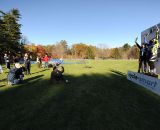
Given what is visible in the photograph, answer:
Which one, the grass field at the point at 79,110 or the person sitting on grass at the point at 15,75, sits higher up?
the person sitting on grass at the point at 15,75

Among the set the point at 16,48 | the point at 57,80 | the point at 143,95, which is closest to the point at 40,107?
the point at 143,95

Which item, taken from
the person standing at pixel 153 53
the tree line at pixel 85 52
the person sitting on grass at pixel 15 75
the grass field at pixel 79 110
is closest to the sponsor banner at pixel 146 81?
the grass field at pixel 79 110

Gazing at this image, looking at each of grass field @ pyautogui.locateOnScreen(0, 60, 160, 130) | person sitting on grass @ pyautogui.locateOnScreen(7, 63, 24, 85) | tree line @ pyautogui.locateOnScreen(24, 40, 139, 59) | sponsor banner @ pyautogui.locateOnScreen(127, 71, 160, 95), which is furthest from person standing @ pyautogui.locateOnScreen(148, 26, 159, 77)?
tree line @ pyautogui.locateOnScreen(24, 40, 139, 59)

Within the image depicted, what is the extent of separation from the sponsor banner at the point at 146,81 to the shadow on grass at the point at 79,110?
1.52ft

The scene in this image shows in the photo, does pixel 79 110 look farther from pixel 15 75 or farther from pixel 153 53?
pixel 153 53

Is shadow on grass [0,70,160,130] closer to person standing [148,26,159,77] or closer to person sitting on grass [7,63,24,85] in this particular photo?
person sitting on grass [7,63,24,85]

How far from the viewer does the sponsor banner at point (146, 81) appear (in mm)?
11799

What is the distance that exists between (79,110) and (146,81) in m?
6.37

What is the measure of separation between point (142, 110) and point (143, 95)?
2913 millimetres

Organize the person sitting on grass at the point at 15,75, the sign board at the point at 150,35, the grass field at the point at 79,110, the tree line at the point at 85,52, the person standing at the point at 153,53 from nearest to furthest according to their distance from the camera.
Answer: the grass field at the point at 79,110, the person sitting on grass at the point at 15,75, the person standing at the point at 153,53, the sign board at the point at 150,35, the tree line at the point at 85,52

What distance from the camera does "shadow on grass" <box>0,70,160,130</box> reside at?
23.6 ft

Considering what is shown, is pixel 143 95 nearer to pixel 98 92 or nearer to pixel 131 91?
pixel 131 91

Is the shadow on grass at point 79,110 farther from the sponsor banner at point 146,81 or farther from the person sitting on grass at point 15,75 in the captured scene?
the person sitting on grass at point 15,75

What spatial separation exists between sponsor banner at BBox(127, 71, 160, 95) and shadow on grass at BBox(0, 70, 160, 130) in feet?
1.52
